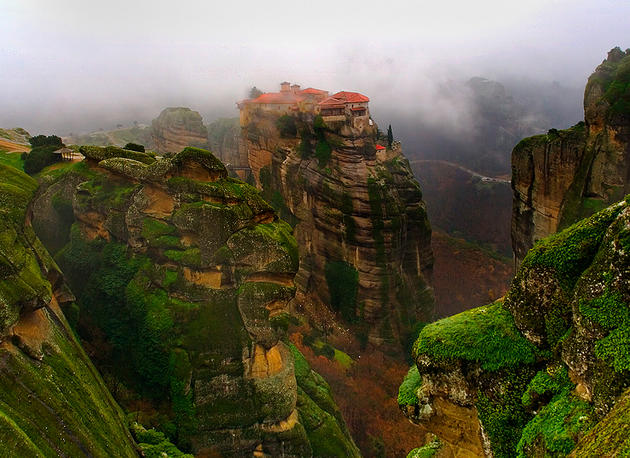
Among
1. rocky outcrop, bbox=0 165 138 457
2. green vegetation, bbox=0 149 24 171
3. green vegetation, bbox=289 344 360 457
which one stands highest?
green vegetation, bbox=0 149 24 171

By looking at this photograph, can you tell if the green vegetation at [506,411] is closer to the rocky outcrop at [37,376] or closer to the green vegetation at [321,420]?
the rocky outcrop at [37,376]

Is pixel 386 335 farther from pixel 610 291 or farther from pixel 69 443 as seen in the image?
pixel 610 291

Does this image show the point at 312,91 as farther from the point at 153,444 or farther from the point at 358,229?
the point at 153,444

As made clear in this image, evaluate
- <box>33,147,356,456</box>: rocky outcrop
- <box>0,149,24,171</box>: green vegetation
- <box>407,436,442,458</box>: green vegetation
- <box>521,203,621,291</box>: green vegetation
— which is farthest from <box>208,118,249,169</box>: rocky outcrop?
<box>521,203,621,291</box>: green vegetation

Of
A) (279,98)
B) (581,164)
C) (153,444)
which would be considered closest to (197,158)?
(153,444)

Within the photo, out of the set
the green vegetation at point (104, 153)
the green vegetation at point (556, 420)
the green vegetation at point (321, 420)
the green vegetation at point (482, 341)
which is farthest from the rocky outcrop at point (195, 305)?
the green vegetation at point (556, 420)

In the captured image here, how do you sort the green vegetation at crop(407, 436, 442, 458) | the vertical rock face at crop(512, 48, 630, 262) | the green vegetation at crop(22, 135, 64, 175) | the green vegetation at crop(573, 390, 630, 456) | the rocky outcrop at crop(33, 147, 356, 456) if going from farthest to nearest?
the green vegetation at crop(22, 135, 64, 175) < the vertical rock face at crop(512, 48, 630, 262) < the rocky outcrop at crop(33, 147, 356, 456) < the green vegetation at crop(407, 436, 442, 458) < the green vegetation at crop(573, 390, 630, 456)

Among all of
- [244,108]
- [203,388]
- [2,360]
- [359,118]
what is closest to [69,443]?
[2,360]

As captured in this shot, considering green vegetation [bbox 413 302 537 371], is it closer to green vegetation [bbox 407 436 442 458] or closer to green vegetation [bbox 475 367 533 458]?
green vegetation [bbox 475 367 533 458]

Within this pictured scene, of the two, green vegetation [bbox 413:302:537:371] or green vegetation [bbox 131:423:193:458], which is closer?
green vegetation [bbox 413:302:537:371]
